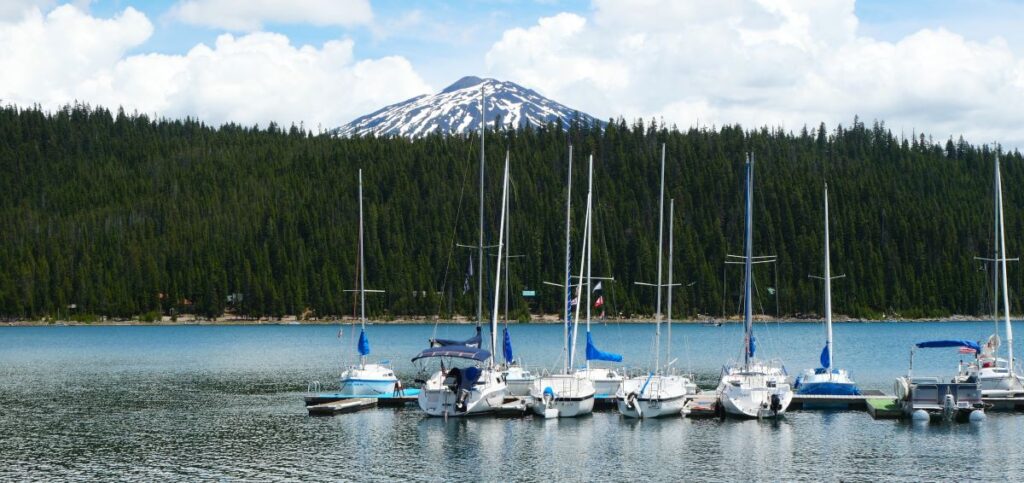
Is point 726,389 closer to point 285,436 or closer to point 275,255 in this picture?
point 285,436

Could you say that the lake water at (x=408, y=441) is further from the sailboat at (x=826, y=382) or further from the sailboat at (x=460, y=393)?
the sailboat at (x=826, y=382)

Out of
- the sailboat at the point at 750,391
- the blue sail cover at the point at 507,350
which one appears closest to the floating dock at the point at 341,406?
the blue sail cover at the point at 507,350

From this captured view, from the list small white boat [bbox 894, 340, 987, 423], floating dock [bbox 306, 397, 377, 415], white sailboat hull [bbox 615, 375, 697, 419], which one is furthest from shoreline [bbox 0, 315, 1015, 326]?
small white boat [bbox 894, 340, 987, 423]

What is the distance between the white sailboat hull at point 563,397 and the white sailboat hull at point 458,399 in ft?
6.85

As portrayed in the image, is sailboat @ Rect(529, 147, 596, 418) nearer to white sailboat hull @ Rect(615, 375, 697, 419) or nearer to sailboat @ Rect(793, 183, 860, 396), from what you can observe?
white sailboat hull @ Rect(615, 375, 697, 419)

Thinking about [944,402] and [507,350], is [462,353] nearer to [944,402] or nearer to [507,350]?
[507,350]

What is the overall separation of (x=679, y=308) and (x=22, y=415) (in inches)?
5194

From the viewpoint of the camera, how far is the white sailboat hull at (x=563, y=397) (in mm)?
52938

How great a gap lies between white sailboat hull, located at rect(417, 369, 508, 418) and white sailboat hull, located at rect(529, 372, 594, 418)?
6.85ft

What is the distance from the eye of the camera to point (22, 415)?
191 feet

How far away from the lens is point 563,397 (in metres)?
52.9

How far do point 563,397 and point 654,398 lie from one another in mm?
4124

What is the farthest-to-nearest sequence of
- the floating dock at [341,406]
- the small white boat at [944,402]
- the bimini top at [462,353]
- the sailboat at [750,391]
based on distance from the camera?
the floating dock at [341,406], the sailboat at [750,391], the bimini top at [462,353], the small white boat at [944,402]

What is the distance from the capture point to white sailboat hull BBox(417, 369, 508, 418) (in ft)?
175
